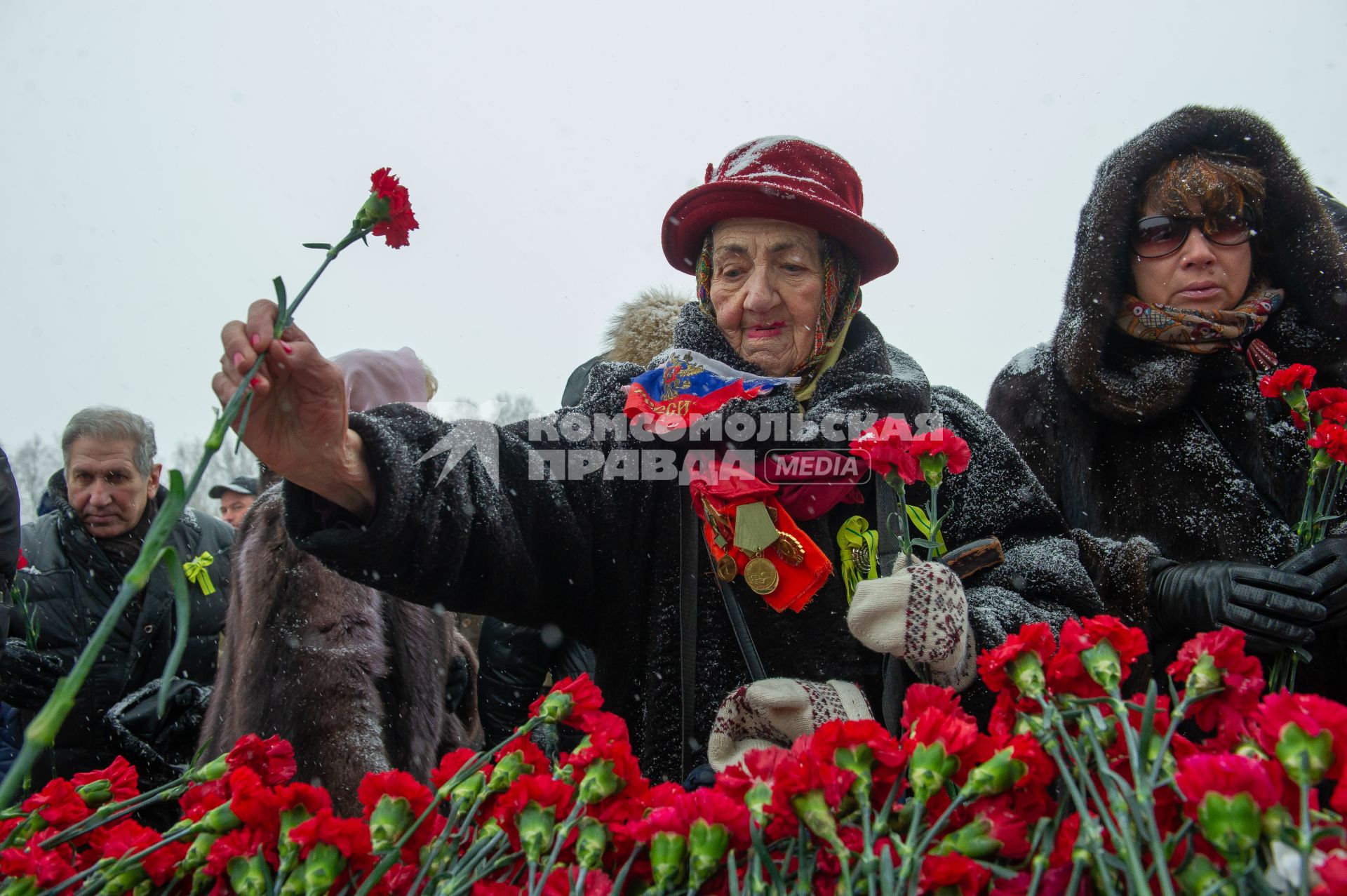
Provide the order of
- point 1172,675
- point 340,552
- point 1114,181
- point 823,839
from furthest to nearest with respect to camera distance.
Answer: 1. point 1114,181
2. point 340,552
3. point 1172,675
4. point 823,839

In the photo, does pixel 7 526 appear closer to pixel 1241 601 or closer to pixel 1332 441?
pixel 1241 601

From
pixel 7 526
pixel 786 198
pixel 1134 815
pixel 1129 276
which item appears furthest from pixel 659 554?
pixel 7 526

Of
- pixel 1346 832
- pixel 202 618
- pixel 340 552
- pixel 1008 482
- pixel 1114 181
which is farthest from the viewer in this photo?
pixel 202 618

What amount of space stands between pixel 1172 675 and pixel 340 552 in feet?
3.77

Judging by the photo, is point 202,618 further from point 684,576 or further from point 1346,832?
point 1346,832

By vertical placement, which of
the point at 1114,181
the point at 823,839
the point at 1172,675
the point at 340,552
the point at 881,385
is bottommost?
the point at 823,839

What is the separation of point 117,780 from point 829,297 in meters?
1.68

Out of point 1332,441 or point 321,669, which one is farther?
→ point 321,669

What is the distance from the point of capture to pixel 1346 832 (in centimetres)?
69

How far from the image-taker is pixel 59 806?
1.06 metres

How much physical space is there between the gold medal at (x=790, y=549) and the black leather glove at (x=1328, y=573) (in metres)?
0.96

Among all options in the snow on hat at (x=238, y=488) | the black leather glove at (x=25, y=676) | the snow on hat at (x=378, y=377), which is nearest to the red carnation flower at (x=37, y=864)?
the snow on hat at (x=378, y=377)

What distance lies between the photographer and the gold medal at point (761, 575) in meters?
1.85

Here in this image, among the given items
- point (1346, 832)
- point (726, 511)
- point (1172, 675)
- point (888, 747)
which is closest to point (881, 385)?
point (726, 511)
